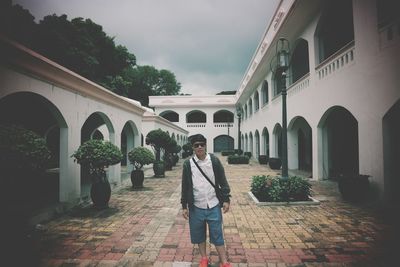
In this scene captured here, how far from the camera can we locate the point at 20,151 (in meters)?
3.34

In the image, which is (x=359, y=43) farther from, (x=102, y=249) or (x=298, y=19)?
(x=102, y=249)

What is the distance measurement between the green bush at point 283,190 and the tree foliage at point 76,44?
12.0m

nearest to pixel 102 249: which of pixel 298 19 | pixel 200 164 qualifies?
pixel 200 164

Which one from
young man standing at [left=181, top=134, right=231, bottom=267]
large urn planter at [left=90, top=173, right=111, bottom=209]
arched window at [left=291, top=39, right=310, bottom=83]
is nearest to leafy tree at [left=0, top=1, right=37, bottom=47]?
large urn planter at [left=90, top=173, right=111, bottom=209]

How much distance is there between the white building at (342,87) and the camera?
17.7ft

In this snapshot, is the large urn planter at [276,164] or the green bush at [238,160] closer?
the large urn planter at [276,164]

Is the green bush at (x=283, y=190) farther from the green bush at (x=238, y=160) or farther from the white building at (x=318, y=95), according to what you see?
the green bush at (x=238, y=160)

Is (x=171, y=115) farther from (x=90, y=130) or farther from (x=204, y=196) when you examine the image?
(x=204, y=196)

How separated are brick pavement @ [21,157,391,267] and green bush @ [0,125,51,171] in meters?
1.00

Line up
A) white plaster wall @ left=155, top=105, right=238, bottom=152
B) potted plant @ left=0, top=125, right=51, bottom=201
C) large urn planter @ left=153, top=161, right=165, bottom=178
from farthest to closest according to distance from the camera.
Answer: white plaster wall @ left=155, top=105, right=238, bottom=152 < large urn planter @ left=153, top=161, right=165, bottom=178 < potted plant @ left=0, top=125, right=51, bottom=201

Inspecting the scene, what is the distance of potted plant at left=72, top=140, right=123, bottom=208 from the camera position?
217 inches

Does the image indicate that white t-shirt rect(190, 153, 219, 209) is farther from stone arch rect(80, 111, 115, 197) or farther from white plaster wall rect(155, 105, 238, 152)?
white plaster wall rect(155, 105, 238, 152)

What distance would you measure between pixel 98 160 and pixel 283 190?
460cm

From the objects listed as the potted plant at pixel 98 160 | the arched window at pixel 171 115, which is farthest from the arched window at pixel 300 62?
the arched window at pixel 171 115
